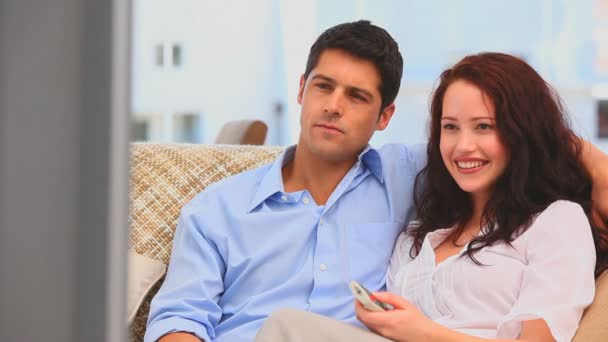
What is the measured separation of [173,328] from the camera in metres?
1.47

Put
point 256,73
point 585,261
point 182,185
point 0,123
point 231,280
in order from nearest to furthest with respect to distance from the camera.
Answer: point 0,123, point 585,261, point 231,280, point 182,185, point 256,73

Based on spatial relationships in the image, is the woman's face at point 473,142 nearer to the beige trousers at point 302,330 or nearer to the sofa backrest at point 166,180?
the beige trousers at point 302,330

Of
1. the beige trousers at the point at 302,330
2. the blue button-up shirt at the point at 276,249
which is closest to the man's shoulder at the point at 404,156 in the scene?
the blue button-up shirt at the point at 276,249

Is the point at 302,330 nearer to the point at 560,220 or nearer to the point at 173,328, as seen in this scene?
the point at 173,328

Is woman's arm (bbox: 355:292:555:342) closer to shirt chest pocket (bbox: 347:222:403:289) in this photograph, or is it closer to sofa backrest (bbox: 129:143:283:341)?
shirt chest pocket (bbox: 347:222:403:289)

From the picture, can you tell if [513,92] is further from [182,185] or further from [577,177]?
[182,185]

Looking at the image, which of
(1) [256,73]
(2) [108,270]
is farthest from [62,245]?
(1) [256,73]

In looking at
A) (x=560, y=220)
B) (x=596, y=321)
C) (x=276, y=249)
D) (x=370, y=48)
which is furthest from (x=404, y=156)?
(x=596, y=321)

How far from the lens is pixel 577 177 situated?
1.47 meters

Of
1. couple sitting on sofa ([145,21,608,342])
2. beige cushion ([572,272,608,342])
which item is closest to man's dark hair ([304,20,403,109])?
couple sitting on sofa ([145,21,608,342])

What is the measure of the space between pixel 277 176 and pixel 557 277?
633mm

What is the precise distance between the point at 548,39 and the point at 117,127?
464 cm

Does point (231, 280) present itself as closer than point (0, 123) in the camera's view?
No

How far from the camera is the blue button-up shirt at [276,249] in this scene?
5.08 ft
